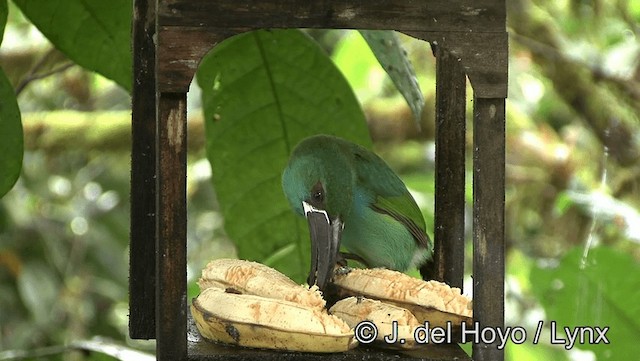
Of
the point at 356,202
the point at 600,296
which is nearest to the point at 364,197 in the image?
the point at 356,202

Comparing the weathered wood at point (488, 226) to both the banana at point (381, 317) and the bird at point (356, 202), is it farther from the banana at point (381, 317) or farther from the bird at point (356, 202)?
the bird at point (356, 202)

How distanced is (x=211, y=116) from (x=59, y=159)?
3.54 m

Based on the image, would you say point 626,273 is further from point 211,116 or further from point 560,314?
point 211,116

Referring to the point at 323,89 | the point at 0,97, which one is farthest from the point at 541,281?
the point at 0,97

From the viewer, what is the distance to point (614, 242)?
512cm

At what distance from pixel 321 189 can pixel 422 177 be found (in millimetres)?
1930

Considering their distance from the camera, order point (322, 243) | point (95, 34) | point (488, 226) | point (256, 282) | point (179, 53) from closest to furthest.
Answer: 1. point (179, 53)
2. point (488, 226)
3. point (256, 282)
4. point (322, 243)
5. point (95, 34)

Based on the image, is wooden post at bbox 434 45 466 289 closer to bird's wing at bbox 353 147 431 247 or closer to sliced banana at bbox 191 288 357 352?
bird's wing at bbox 353 147 431 247

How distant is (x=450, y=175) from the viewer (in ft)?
7.75

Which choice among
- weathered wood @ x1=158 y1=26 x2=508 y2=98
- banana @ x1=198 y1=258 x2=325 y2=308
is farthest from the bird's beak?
weathered wood @ x1=158 y1=26 x2=508 y2=98

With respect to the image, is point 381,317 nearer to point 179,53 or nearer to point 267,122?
point 179,53

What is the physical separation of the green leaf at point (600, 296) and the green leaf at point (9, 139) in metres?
1.77

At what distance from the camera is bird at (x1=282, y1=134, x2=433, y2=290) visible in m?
2.36

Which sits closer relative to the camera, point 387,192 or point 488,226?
point 488,226
